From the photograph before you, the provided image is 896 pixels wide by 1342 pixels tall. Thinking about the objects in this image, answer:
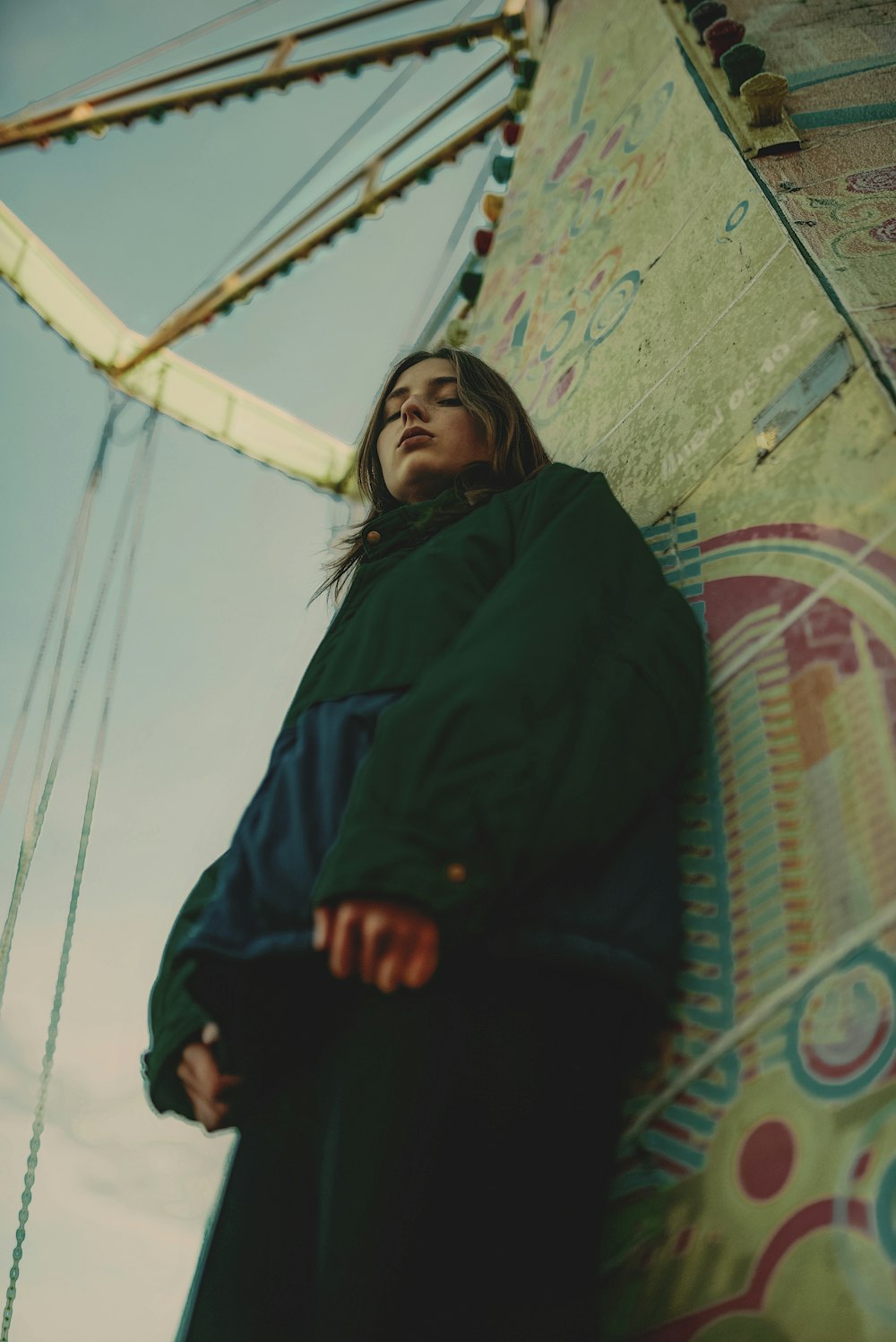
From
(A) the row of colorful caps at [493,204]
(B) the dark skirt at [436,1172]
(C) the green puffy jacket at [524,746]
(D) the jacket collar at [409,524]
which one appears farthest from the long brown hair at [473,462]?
(A) the row of colorful caps at [493,204]

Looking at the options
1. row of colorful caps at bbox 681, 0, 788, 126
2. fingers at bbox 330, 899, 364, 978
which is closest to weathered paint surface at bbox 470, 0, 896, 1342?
row of colorful caps at bbox 681, 0, 788, 126

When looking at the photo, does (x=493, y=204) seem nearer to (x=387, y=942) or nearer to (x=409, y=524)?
(x=409, y=524)

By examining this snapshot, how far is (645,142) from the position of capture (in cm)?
217

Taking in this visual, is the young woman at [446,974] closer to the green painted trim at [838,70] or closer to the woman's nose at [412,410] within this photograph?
the woman's nose at [412,410]

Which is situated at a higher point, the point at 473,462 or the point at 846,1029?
the point at 473,462

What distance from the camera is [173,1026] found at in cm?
106

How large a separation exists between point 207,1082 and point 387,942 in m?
0.35

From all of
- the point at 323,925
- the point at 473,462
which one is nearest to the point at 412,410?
the point at 473,462

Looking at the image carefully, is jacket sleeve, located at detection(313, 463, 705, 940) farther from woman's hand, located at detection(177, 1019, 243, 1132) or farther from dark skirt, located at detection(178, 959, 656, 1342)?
woman's hand, located at detection(177, 1019, 243, 1132)

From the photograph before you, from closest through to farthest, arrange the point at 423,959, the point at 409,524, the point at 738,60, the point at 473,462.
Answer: the point at 423,959
the point at 409,524
the point at 473,462
the point at 738,60

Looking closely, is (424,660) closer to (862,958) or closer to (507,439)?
(862,958)

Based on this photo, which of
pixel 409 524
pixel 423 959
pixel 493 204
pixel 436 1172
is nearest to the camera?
pixel 423 959

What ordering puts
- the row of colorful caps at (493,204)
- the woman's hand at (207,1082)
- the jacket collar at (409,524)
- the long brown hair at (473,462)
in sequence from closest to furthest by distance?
the woman's hand at (207,1082)
the jacket collar at (409,524)
the long brown hair at (473,462)
the row of colorful caps at (493,204)

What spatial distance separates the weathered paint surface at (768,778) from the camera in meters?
0.82
